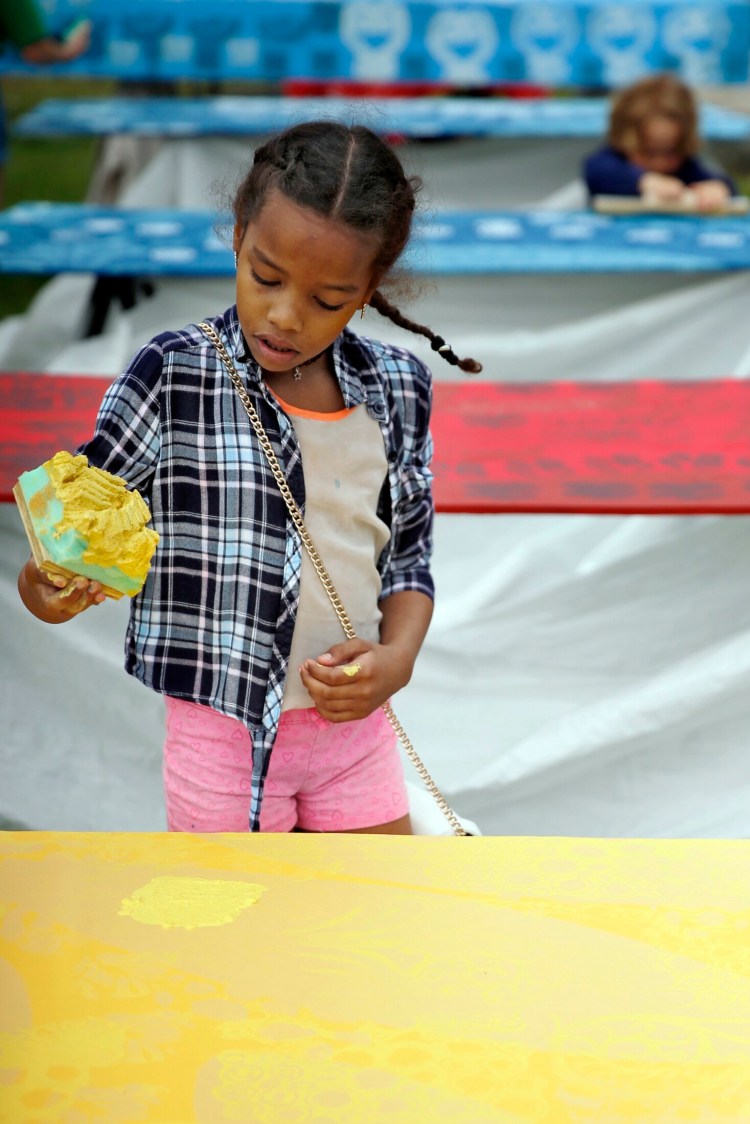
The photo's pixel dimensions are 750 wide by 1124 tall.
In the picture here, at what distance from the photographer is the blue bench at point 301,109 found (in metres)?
5.62

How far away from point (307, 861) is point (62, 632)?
55.1 inches

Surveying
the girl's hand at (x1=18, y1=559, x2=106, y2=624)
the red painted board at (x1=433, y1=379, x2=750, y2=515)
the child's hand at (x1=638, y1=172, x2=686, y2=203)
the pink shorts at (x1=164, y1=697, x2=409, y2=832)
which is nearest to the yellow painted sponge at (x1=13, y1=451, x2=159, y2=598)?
the girl's hand at (x1=18, y1=559, x2=106, y2=624)

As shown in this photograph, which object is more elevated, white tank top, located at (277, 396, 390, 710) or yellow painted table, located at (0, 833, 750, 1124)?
white tank top, located at (277, 396, 390, 710)

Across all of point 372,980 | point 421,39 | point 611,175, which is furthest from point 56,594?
point 421,39

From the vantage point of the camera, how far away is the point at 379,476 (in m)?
1.45

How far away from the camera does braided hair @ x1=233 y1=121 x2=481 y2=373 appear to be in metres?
1.27

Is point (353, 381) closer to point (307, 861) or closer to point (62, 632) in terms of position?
point (307, 861)

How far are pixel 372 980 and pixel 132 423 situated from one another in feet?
1.96

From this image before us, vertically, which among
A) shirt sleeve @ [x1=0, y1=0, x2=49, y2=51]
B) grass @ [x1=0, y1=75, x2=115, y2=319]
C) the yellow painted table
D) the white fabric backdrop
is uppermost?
shirt sleeve @ [x1=0, y1=0, x2=49, y2=51]

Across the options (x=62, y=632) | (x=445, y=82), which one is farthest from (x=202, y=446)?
(x=445, y=82)

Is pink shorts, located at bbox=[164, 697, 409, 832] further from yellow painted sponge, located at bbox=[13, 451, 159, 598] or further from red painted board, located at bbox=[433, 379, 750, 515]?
red painted board, located at bbox=[433, 379, 750, 515]

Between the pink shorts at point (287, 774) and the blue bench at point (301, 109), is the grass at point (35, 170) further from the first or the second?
the pink shorts at point (287, 774)

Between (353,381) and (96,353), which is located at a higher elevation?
(353,381)

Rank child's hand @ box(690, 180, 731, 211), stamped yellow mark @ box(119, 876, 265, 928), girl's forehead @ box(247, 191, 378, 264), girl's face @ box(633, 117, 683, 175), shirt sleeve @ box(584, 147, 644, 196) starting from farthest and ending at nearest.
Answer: girl's face @ box(633, 117, 683, 175) < shirt sleeve @ box(584, 147, 644, 196) < child's hand @ box(690, 180, 731, 211) < girl's forehead @ box(247, 191, 378, 264) < stamped yellow mark @ box(119, 876, 265, 928)
